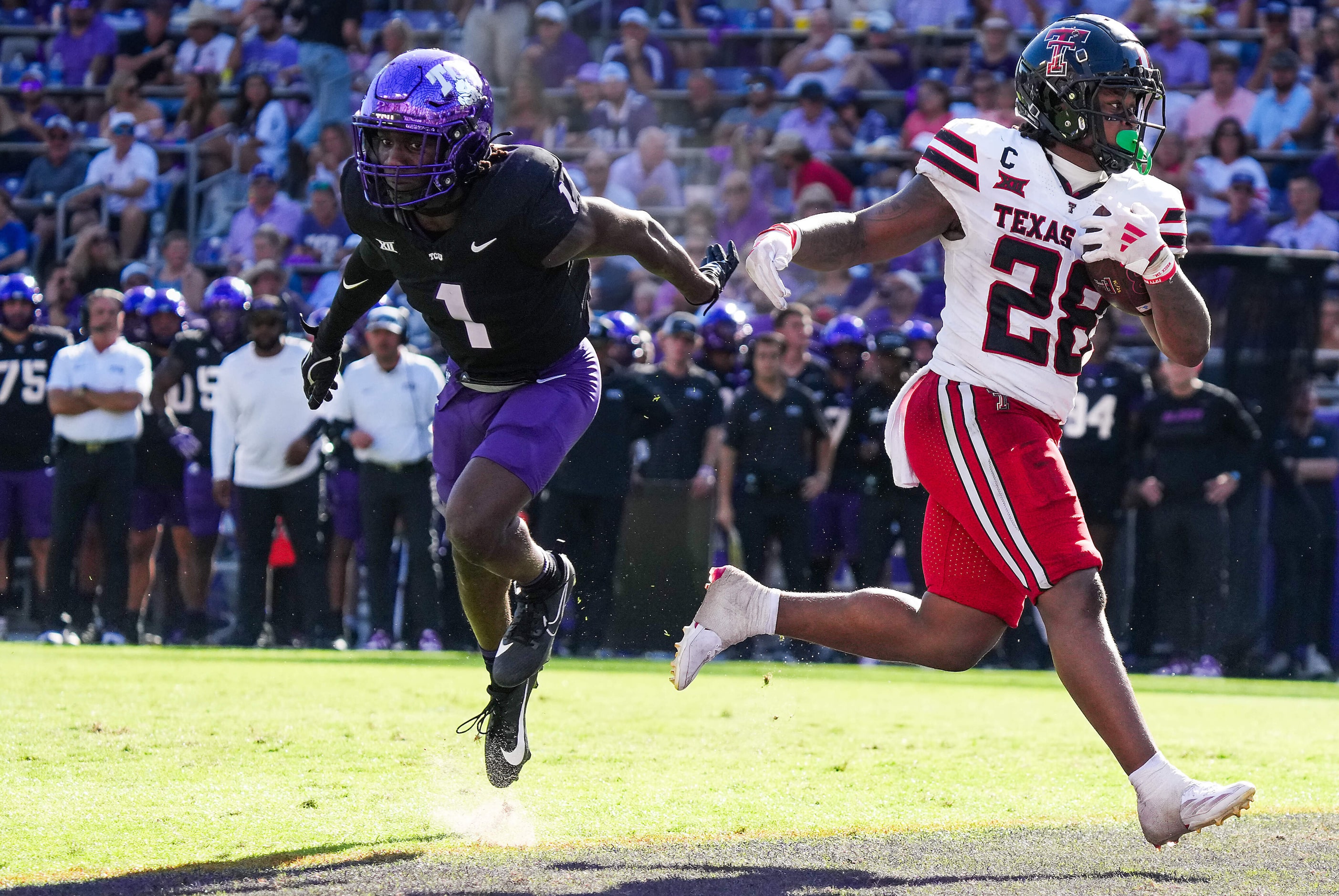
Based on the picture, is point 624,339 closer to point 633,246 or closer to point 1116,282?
point 633,246

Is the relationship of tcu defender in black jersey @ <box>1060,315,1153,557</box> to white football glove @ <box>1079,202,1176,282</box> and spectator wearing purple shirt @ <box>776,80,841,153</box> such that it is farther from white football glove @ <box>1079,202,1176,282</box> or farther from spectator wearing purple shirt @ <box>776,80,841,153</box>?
white football glove @ <box>1079,202,1176,282</box>

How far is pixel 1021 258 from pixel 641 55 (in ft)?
37.8

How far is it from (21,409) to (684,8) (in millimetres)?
8128

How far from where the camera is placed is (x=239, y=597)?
10.3 metres

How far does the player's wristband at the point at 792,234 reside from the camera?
426 cm

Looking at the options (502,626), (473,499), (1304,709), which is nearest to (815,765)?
(502,626)

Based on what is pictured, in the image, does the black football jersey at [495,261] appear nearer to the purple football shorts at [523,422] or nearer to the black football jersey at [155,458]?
the purple football shorts at [523,422]

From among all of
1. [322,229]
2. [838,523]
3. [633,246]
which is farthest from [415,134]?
[322,229]

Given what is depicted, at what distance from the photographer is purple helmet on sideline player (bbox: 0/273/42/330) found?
11008 mm

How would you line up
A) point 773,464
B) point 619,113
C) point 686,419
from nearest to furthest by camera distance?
point 773,464, point 686,419, point 619,113

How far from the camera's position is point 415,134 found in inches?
175

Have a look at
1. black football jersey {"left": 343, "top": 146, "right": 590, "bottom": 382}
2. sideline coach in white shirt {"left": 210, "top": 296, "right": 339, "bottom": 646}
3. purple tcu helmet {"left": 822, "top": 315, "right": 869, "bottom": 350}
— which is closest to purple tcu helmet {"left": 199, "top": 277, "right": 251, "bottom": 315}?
sideline coach in white shirt {"left": 210, "top": 296, "right": 339, "bottom": 646}

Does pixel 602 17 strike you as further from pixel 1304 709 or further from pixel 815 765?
pixel 815 765

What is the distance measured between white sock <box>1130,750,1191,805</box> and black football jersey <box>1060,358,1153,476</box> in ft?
21.8
